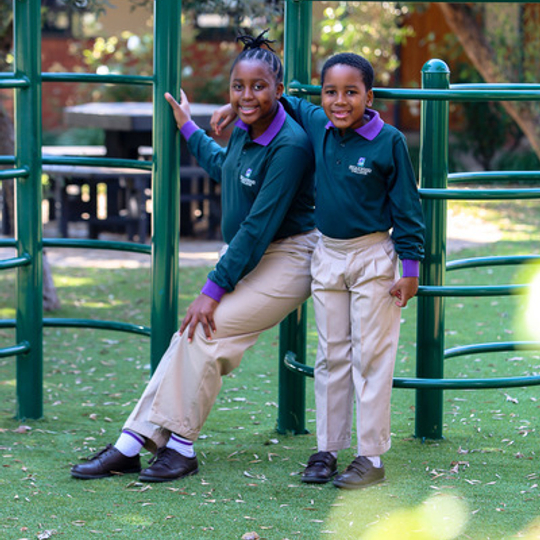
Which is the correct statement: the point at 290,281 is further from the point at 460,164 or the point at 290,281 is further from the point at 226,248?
the point at 460,164

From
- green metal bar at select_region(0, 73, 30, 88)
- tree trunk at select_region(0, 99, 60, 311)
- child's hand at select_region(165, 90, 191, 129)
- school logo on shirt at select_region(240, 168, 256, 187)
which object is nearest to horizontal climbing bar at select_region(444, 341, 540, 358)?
school logo on shirt at select_region(240, 168, 256, 187)

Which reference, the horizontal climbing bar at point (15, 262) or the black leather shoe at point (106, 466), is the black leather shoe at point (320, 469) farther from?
the horizontal climbing bar at point (15, 262)

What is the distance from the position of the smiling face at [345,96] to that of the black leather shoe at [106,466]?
130 cm

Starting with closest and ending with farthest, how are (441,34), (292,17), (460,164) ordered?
(292,17)
(460,164)
(441,34)

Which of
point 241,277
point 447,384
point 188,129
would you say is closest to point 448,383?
point 447,384

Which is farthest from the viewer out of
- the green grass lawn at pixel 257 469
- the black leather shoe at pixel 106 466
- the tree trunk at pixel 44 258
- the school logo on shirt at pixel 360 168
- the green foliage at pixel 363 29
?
the green foliage at pixel 363 29

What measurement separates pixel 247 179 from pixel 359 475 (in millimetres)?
1020

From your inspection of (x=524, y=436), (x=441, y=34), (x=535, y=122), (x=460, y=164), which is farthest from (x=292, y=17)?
(x=441, y=34)

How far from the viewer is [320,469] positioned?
3.41 meters

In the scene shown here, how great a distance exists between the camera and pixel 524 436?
13.0 ft

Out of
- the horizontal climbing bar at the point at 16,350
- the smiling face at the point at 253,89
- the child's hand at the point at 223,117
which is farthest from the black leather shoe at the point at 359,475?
the horizontal climbing bar at the point at 16,350

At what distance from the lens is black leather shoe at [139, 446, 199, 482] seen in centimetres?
340

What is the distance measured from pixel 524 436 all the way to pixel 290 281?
1.19 metres

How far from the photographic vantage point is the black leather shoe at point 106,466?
3.44 meters
